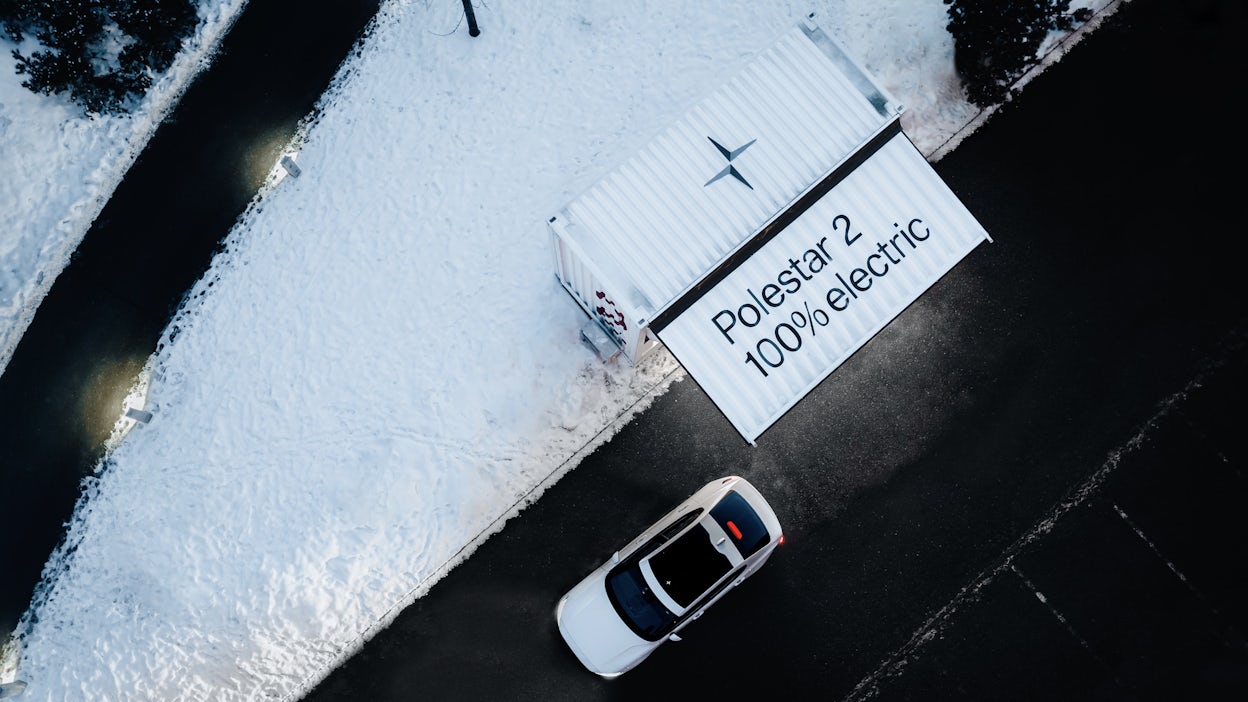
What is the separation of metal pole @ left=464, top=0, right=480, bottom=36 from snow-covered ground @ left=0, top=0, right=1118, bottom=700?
293mm

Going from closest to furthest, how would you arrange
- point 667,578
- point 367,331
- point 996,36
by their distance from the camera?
point 667,578, point 996,36, point 367,331

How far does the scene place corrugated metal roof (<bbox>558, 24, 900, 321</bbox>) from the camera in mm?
12172

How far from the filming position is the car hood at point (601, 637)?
1396 cm

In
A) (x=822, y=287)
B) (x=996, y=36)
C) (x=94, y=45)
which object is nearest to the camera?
(x=822, y=287)

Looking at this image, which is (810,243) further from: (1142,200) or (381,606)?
(381,606)

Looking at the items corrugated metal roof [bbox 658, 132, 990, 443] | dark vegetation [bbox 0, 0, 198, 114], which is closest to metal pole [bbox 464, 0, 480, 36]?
dark vegetation [bbox 0, 0, 198, 114]

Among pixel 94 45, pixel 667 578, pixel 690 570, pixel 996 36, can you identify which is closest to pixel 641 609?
pixel 667 578

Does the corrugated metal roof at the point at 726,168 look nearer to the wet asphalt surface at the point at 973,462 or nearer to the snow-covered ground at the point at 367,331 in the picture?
the snow-covered ground at the point at 367,331

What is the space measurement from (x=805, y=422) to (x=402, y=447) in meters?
7.35

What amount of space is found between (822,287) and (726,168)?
7.64 ft

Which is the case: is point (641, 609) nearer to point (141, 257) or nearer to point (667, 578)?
point (667, 578)

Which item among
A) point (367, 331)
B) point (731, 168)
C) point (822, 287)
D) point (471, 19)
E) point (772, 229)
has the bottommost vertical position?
point (822, 287)

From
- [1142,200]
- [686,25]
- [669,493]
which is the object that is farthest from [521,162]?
[1142,200]

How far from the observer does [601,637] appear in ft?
46.0
